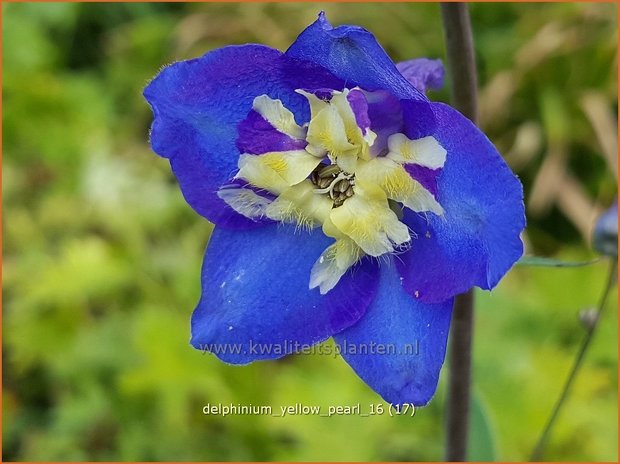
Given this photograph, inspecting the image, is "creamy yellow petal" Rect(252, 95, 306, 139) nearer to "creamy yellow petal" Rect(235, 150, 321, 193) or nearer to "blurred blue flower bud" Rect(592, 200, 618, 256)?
"creamy yellow petal" Rect(235, 150, 321, 193)

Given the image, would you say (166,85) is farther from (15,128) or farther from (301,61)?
(15,128)

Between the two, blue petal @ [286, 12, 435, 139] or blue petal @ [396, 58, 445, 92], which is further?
blue petal @ [396, 58, 445, 92]

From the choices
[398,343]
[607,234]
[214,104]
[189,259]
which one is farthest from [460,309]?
[189,259]

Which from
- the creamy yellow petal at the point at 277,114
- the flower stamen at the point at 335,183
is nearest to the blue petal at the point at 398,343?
the flower stamen at the point at 335,183

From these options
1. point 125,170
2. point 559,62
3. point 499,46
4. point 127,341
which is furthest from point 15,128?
point 559,62

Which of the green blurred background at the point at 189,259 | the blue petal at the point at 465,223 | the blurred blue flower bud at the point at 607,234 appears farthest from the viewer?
the green blurred background at the point at 189,259

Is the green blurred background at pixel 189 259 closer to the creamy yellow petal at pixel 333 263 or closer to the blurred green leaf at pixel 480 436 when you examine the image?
the blurred green leaf at pixel 480 436

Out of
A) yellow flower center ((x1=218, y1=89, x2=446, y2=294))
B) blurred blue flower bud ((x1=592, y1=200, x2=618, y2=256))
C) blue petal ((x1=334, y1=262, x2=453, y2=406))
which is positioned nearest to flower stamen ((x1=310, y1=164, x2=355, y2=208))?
yellow flower center ((x1=218, y1=89, x2=446, y2=294))
